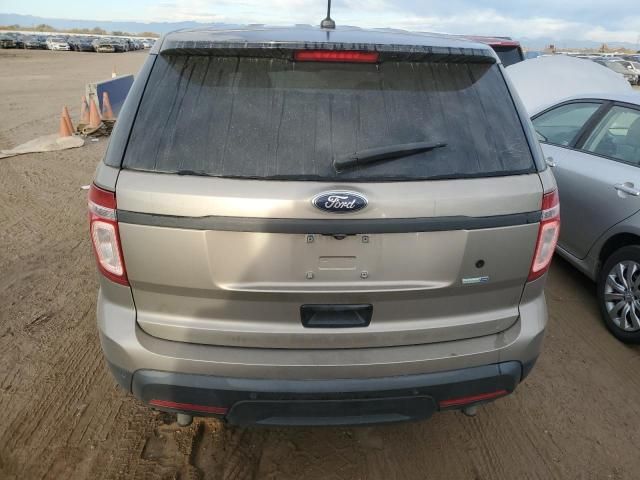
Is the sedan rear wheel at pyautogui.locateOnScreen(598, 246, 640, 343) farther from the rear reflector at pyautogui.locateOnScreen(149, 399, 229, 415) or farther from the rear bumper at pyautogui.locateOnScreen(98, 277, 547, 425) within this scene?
the rear reflector at pyautogui.locateOnScreen(149, 399, 229, 415)

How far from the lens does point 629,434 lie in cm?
284

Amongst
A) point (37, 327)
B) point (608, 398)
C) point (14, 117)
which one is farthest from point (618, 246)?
point (14, 117)

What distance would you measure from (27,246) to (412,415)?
14.6 feet

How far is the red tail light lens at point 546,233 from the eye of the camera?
2.05 meters

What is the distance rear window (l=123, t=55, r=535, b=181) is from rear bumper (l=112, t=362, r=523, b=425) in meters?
0.80

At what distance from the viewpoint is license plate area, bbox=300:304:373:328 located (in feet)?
6.50

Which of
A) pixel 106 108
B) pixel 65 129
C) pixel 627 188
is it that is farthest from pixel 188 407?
pixel 106 108

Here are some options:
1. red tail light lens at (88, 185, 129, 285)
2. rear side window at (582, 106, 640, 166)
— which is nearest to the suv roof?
red tail light lens at (88, 185, 129, 285)

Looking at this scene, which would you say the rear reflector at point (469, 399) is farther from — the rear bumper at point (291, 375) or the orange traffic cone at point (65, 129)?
the orange traffic cone at point (65, 129)

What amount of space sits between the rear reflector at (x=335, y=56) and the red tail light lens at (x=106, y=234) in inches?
34.9

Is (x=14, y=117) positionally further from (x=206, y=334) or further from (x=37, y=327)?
(x=206, y=334)

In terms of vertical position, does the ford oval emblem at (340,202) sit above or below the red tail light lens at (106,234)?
above

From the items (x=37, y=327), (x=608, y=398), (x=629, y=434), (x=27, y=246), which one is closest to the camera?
(x=629, y=434)

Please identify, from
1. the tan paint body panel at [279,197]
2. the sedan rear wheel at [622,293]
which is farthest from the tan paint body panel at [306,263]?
the sedan rear wheel at [622,293]
